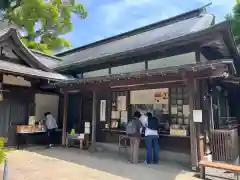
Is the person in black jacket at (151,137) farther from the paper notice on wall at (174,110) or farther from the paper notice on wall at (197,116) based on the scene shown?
the paper notice on wall at (197,116)

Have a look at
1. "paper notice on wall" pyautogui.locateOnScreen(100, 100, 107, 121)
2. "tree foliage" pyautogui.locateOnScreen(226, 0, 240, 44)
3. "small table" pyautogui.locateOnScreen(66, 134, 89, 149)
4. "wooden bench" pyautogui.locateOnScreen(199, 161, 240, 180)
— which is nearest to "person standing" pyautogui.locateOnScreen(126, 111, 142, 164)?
"wooden bench" pyautogui.locateOnScreen(199, 161, 240, 180)

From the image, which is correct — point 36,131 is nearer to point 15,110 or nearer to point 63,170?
point 15,110

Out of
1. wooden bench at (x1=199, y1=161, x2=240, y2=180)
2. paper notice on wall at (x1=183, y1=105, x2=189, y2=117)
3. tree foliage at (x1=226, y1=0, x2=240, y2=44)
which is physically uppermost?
tree foliage at (x1=226, y1=0, x2=240, y2=44)

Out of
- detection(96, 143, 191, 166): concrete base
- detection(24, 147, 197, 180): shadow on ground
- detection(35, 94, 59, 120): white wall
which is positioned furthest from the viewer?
detection(35, 94, 59, 120): white wall

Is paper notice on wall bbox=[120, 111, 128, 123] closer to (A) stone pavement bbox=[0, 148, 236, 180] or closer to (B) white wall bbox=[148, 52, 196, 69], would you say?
(A) stone pavement bbox=[0, 148, 236, 180]

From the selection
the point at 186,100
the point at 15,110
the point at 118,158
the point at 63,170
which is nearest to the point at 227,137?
the point at 186,100

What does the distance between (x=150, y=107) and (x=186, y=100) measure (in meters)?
1.52

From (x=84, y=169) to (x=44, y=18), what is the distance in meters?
17.2

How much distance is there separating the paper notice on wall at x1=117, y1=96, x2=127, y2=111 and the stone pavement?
6.97 feet

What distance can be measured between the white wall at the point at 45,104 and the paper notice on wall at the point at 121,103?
3649 mm

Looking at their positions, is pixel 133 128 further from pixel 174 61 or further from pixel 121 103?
pixel 174 61

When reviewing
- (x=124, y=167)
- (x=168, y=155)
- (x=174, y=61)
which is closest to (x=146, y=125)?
(x=168, y=155)

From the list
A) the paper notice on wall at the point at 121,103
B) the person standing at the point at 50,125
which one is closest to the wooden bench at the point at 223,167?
the paper notice on wall at the point at 121,103

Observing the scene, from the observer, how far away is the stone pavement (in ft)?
18.1
